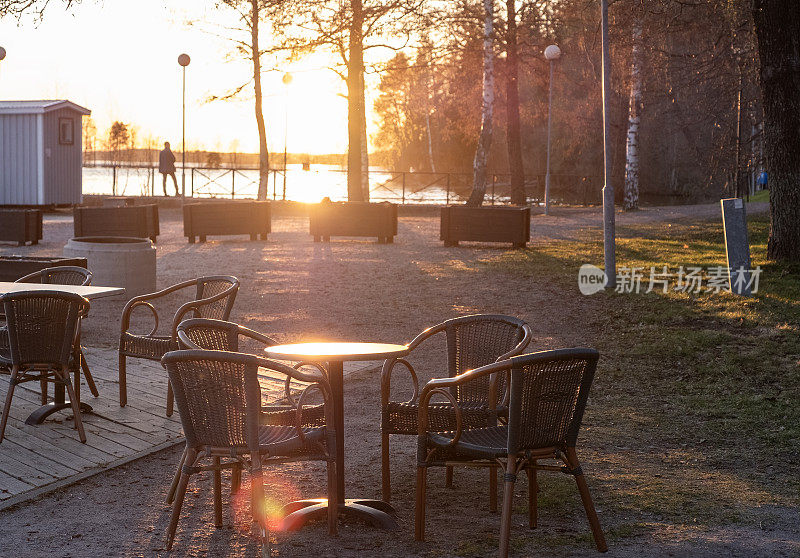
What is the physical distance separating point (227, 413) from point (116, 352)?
494cm

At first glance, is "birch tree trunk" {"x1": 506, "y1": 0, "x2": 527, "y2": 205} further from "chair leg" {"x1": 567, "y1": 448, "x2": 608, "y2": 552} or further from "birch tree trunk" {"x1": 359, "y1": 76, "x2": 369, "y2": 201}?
"chair leg" {"x1": 567, "y1": 448, "x2": 608, "y2": 552}

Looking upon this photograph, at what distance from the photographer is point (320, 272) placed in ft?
48.3

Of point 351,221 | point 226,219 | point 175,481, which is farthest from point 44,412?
point 226,219

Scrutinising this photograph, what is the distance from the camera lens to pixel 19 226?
1819cm

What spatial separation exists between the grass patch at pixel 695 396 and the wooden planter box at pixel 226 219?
7309 mm

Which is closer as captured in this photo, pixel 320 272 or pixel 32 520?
pixel 32 520

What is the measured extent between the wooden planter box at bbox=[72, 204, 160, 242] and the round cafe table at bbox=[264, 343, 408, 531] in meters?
13.9

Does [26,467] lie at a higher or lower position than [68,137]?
lower

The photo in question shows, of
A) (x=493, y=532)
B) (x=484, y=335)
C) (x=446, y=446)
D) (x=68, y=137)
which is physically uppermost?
(x=68, y=137)

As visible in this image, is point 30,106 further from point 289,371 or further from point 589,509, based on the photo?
point 589,509

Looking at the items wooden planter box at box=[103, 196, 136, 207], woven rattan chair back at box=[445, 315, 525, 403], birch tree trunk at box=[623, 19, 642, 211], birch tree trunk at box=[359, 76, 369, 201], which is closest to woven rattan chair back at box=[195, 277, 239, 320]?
woven rattan chair back at box=[445, 315, 525, 403]

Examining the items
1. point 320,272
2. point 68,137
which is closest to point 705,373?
point 320,272

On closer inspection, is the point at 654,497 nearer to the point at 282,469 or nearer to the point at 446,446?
the point at 446,446

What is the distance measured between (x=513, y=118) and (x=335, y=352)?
89.5ft
